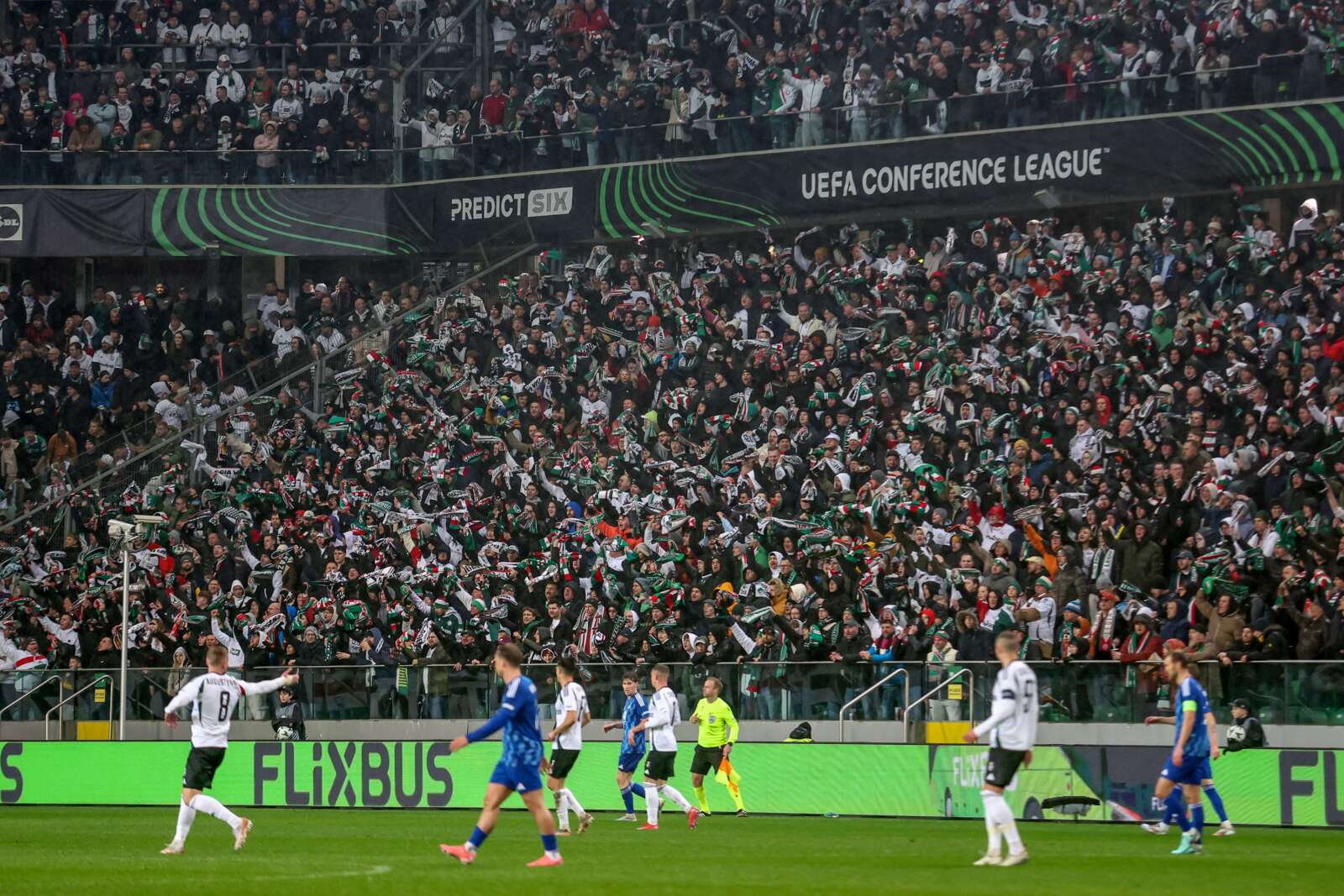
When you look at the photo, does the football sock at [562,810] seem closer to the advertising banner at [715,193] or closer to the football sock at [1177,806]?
the football sock at [1177,806]

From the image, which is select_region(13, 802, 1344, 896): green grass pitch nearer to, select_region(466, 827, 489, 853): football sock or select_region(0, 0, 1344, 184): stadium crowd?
select_region(466, 827, 489, 853): football sock

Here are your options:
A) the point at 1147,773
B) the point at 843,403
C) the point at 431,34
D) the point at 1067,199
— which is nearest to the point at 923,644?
the point at 1147,773

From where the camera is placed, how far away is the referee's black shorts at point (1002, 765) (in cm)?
1609

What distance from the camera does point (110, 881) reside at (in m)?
15.3

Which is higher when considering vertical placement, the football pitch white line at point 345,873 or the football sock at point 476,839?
the football sock at point 476,839

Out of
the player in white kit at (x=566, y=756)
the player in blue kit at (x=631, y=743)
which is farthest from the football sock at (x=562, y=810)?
the player in blue kit at (x=631, y=743)

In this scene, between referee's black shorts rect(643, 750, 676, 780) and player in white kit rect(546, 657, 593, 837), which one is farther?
referee's black shorts rect(643, 750, 676, 780)

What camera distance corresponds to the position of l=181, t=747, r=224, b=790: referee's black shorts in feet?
60.1

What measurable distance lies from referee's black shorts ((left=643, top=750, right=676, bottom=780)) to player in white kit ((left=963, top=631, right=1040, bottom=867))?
747cm

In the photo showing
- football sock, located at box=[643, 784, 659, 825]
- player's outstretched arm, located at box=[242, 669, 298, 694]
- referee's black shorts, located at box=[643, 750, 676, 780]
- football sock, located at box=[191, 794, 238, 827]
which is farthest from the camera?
referee's black shorts, located at box=[643, 750, 676, 780]

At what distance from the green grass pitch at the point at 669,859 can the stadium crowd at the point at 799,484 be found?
382cm

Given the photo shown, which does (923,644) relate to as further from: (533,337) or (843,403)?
(533,337)

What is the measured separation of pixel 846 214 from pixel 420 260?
429 inches

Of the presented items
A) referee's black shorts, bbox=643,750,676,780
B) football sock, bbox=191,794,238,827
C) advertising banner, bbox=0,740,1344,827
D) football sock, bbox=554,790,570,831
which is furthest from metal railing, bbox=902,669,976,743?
football sock, bbox=191,794,238,827
